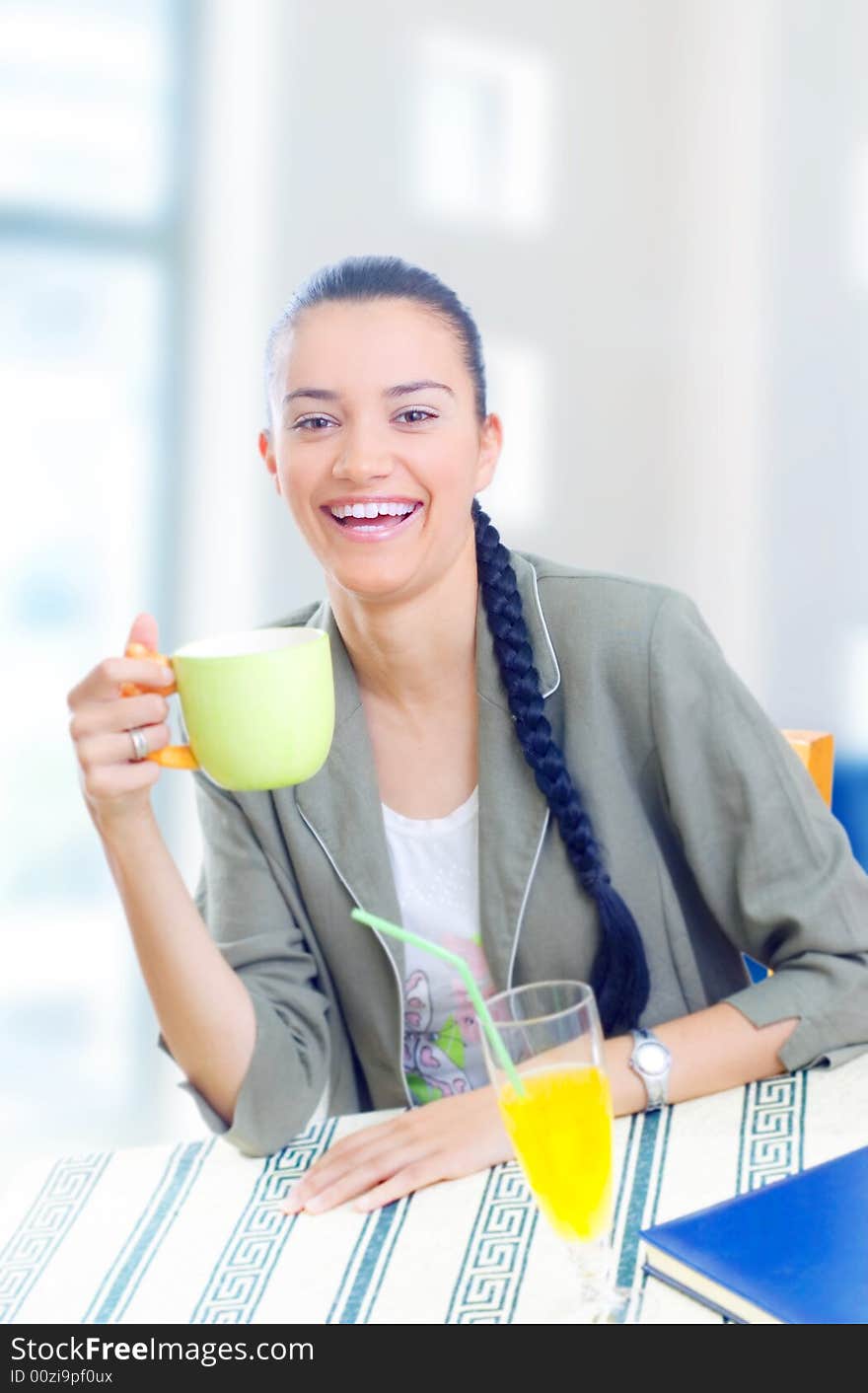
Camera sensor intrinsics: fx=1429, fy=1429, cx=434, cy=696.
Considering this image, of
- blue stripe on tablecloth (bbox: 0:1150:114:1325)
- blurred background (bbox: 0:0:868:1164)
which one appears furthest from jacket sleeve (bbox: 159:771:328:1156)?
blurred background (bbox: 0:0:868:1164)

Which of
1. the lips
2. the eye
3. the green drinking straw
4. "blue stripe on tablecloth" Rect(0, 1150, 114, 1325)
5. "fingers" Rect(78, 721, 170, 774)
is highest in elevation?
the eye

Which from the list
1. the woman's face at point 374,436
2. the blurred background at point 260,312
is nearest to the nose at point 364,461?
the woman's face at point 374,436

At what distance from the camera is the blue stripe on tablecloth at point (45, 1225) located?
912mm

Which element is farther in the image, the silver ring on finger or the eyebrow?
the eyebrow

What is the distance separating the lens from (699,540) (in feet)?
9.46

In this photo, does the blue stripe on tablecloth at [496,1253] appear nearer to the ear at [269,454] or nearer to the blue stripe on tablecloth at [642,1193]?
the blue stripe on tablecloth at [642,1193]

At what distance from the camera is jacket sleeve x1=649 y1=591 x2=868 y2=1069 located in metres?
1.14

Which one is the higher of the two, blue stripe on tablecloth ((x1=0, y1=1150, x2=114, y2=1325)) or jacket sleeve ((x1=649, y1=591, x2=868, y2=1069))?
jacket sleeve ((x1=649, y1=591, x2=868, y2=1069))

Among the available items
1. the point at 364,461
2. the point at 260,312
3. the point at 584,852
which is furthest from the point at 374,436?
the point at 260,312

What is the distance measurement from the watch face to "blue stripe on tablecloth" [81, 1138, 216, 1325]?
34cm

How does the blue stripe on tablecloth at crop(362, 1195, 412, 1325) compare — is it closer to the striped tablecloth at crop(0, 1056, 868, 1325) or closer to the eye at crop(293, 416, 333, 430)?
the striped tablecloth at crop(0, 1056, 868, 1325)

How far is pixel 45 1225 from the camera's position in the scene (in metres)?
1.00

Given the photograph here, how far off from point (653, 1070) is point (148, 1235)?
0.38 m
